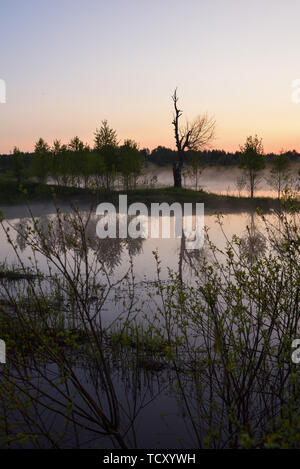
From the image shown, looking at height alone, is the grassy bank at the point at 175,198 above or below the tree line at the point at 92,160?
below

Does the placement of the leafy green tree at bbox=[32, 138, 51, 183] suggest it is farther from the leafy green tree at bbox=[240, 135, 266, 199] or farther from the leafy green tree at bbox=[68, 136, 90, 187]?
the leafy green tree at bbox=[240, 135, 266, 199]

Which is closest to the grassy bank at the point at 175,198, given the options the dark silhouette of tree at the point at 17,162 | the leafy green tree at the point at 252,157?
the leafy green tree at the point at 252,157

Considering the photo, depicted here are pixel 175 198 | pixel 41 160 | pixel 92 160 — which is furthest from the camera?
pixel 41 160

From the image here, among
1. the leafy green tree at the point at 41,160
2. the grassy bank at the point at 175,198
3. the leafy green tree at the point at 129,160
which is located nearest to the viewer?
the grassy bank at the point at 175,198

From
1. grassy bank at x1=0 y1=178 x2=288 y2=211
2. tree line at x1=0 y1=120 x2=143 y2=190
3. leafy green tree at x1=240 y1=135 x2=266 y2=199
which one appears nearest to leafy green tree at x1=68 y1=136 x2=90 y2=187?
tree line at x1=0 y1=120 x2=143 y2=190

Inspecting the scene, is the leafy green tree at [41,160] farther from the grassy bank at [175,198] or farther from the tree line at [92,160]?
the grassy bank at [175,198]

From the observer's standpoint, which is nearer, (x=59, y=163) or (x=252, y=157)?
(x=252, y=157)

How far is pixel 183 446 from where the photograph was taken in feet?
16.5

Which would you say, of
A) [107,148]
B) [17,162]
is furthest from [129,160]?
[17,162]

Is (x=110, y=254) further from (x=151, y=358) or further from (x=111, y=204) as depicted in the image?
(x=111, y=204)

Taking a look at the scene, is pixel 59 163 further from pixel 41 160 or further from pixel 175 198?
pixel 175 198

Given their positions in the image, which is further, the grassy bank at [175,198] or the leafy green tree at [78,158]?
the leafy green tree at [78,158]

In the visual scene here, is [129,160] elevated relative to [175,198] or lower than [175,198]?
elevated
